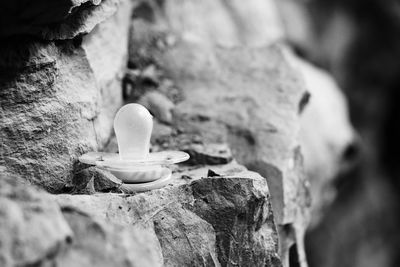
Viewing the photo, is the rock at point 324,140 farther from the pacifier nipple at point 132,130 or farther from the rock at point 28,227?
the rock at point 28,227

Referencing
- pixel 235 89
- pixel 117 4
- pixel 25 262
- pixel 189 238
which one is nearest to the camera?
pixel 25 262

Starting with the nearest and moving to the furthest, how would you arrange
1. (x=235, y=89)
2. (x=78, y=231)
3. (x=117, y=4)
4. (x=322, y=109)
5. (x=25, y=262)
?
(x=25, y=262) → (x=78, y=231) → (x=117, y=4) → (x=235, y=89) → (x=322, y=109)

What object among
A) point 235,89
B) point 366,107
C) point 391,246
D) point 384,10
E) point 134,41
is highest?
point 384,10

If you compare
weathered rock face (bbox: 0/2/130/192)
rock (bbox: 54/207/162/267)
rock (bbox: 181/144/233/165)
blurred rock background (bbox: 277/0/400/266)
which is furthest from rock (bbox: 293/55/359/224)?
rock (bbox: 54/207/162/267)

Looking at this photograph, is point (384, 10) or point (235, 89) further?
point (384, 10)

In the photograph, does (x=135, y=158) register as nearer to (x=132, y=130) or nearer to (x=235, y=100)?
(x=132, y=130)

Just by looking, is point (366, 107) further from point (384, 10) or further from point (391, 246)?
point (391, 246)

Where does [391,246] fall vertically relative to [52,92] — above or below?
below

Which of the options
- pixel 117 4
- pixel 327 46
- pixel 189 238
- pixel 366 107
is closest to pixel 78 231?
pixel 189 238
